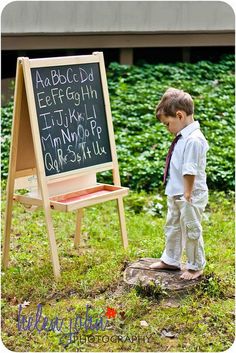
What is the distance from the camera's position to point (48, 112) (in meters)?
5.33

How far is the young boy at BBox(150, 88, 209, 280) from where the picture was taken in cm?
476

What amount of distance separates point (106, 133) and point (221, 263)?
54.9 inches

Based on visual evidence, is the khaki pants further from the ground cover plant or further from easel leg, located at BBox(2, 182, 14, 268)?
easel leg, located at BBox(2, 182, 14, 268)

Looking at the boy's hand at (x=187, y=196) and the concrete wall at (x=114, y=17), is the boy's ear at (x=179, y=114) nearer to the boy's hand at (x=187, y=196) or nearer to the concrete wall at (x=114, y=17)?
the boy's hand at (x=187, y=196)

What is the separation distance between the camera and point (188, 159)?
474 centimetres

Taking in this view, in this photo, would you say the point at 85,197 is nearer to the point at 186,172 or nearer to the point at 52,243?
the point at 52,243

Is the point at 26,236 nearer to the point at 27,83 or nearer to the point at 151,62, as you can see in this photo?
the point at 27,83

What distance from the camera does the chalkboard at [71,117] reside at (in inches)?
209

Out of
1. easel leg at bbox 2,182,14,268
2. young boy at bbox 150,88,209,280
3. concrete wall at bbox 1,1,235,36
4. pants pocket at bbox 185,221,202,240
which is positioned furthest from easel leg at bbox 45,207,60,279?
concrete wall at bbox 1,1,235,36

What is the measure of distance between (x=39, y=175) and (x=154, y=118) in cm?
446

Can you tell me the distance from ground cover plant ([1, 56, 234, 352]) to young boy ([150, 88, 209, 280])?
1.32 ft

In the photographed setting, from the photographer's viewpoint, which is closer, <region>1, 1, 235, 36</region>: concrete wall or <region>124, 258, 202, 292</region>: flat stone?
<region>124, 258, 202, 292</region>: flat stone

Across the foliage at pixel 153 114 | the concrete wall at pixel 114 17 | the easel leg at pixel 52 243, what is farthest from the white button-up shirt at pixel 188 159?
the concrete wall at pixel 114 17
